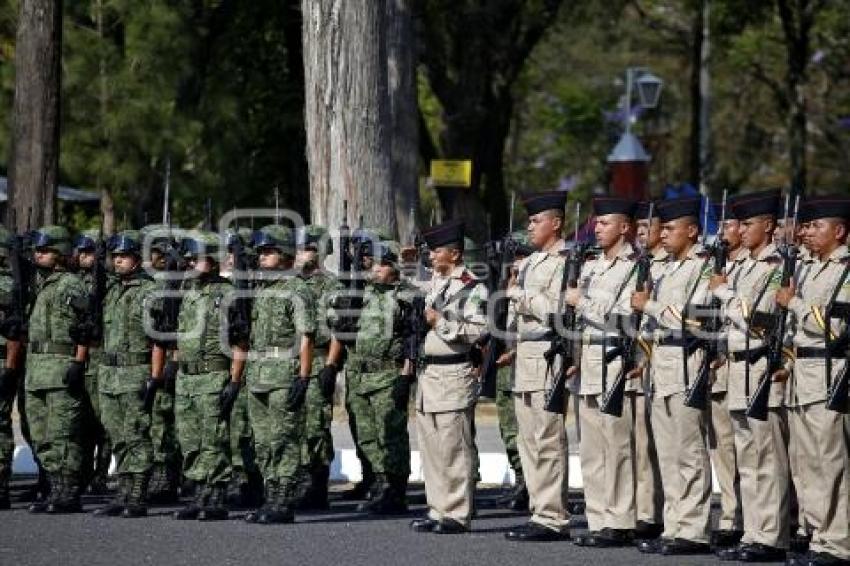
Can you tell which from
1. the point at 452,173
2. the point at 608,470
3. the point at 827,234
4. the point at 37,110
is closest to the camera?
the point at 827,234

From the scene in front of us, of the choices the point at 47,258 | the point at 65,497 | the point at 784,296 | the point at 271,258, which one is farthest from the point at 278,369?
the point at 784,296

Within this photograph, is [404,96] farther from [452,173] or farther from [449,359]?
[449,359]

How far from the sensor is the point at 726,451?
1294 cm

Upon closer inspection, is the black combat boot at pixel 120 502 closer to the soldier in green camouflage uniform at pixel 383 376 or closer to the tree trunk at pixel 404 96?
the soldier in green camouflage uniform at pixel 383 376

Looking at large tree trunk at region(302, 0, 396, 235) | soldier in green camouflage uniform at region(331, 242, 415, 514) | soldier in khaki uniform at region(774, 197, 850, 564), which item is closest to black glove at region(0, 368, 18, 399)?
soldier in green camouflage uniform at region(331, 242, 415, 514)

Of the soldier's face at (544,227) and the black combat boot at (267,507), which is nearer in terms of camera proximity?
the soldier's face at (544,227)

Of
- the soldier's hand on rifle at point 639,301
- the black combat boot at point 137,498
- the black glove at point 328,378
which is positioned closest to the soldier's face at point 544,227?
the soldier's hand on rifle at point 639,301

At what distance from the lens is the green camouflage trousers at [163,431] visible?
1471cm

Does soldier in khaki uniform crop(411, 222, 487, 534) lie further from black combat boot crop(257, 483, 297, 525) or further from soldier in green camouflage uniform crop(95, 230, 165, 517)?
soldier in green camouflage uniform crop(95, 230, 165, 517)

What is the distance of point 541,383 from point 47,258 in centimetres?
379

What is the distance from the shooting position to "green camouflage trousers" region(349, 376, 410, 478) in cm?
1449

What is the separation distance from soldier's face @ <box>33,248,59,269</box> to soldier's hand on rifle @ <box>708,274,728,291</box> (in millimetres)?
4889

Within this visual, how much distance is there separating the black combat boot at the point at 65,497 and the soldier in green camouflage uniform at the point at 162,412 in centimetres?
53

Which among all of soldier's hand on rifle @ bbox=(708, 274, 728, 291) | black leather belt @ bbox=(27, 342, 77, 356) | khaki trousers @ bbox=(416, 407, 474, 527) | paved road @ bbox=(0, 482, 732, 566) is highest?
soldier's hand on rifle @ bbox=(708, 274, 728, 291)
